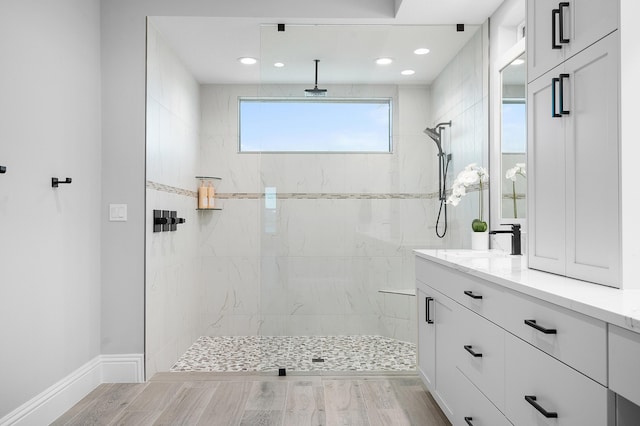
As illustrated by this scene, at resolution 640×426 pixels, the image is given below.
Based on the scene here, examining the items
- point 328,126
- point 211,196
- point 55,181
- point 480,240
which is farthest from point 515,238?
point 211,196

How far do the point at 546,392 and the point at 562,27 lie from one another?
4.22ft

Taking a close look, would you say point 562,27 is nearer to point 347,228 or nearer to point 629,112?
point 629,112

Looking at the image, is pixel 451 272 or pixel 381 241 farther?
pixel 381 241

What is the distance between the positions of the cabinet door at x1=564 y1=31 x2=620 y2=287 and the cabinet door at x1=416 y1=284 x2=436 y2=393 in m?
1.09

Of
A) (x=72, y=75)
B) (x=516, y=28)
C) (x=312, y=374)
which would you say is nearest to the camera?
(x=72, y=75)

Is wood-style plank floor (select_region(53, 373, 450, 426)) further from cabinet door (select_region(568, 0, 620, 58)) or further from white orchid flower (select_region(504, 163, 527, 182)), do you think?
cabinet door (select_region(568, 0, 620, 58))

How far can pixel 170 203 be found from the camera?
393 centimetres

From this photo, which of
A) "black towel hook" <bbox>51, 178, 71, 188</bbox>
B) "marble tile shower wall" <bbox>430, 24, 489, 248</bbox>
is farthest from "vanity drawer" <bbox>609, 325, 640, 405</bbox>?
"black towel hook" <bbox>51, 178, 71, 188</bbox>

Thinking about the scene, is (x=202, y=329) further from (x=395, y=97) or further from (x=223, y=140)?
(x=395, y=97)

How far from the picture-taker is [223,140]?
16.2 feet

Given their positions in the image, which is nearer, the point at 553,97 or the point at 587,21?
the point at 587,21

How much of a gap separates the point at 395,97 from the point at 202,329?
2.89 m

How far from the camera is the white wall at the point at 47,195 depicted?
229 cm

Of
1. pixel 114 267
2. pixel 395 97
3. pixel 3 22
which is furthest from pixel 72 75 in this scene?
pixel 395 97
